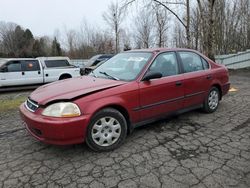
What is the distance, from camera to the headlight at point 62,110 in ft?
11.5

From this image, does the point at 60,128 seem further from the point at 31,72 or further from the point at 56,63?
the point at 56,63

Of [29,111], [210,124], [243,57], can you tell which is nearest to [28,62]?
[29,111]

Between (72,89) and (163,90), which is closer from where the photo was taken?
(72,89)

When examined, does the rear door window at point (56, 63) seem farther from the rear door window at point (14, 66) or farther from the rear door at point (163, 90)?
the rear door at point (163, 90)

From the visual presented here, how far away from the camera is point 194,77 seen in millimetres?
5250

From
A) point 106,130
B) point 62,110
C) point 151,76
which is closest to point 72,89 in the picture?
point 62,110

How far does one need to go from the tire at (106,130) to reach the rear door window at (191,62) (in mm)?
1991

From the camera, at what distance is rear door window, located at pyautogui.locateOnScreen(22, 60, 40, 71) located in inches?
444

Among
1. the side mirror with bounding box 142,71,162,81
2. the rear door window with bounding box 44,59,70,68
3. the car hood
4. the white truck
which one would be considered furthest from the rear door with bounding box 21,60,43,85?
the side mirror with bounding box 142,71,162,81

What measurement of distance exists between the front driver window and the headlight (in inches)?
66.1

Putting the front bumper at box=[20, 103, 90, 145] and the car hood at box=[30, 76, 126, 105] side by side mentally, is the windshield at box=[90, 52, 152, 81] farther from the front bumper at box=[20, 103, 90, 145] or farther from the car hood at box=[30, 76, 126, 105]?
the front bumper at box=[20, 103, 90, 145]

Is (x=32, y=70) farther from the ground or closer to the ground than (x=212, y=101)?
farther from the ground

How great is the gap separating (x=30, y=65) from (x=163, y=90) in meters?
8.53

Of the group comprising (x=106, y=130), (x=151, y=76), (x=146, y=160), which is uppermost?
(x=151, y=76)
